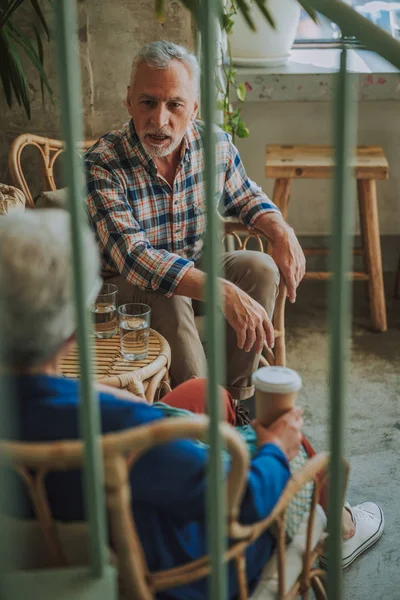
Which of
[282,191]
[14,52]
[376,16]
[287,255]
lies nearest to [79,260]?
[287,255]

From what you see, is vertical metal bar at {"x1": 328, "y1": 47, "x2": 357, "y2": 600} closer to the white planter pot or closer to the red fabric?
the red fabric

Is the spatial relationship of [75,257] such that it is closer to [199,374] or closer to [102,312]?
[102,312]

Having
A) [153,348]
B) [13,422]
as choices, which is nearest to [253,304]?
[153,348]

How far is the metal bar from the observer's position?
0.93 metres

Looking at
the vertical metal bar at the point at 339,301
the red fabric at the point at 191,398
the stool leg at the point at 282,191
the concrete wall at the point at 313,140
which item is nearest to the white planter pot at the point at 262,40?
the concrete wall at the point at 313,140

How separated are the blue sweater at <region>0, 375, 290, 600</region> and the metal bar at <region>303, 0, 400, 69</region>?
56 centimetres

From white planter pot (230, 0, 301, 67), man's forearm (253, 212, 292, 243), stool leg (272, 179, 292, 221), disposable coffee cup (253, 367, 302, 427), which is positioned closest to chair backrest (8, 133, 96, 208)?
man's forearm (253, 212, 292, 243)

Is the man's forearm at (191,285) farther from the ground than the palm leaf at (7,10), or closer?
closer

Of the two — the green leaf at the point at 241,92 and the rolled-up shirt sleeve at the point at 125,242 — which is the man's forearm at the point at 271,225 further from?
the green leaf at the point at 241,92

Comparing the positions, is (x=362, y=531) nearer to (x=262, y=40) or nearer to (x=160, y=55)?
(x=160, y=55)

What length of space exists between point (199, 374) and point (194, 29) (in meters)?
1.42

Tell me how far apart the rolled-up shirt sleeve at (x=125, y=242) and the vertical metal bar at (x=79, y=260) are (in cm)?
147

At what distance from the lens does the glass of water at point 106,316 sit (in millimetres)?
2227

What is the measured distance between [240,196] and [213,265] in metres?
1.97
